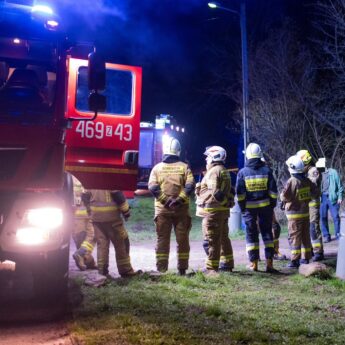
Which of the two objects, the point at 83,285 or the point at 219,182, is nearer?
the point at 83,285

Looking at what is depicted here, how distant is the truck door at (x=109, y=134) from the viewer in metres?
6.82

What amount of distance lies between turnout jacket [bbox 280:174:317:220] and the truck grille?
4.83 metres

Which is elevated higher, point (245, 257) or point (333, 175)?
point (333, 175)

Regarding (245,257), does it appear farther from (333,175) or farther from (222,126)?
(222,126)

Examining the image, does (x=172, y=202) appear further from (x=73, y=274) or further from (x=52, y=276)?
(x=52, y=276)

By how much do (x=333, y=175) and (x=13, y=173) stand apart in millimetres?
8645

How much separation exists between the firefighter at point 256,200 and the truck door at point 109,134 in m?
2.09

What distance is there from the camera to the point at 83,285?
6.86m

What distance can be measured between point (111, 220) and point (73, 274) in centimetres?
104

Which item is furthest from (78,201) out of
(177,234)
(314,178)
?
(314,178)

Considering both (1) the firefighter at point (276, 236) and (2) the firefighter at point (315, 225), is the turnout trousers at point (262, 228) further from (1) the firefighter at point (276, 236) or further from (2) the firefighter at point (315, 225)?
(2) the firefighter at point (315, 225)

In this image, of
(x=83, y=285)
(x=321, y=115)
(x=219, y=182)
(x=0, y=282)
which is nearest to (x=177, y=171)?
(x=219, y=182)

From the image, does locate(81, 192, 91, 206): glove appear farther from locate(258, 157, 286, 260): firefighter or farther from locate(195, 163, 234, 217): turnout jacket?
locate(258, 157, 286, 260): firefighter

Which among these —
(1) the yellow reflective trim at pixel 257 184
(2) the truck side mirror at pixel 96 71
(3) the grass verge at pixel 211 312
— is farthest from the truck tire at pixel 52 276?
(1) the yellow reflective trim at pixel 257 184
